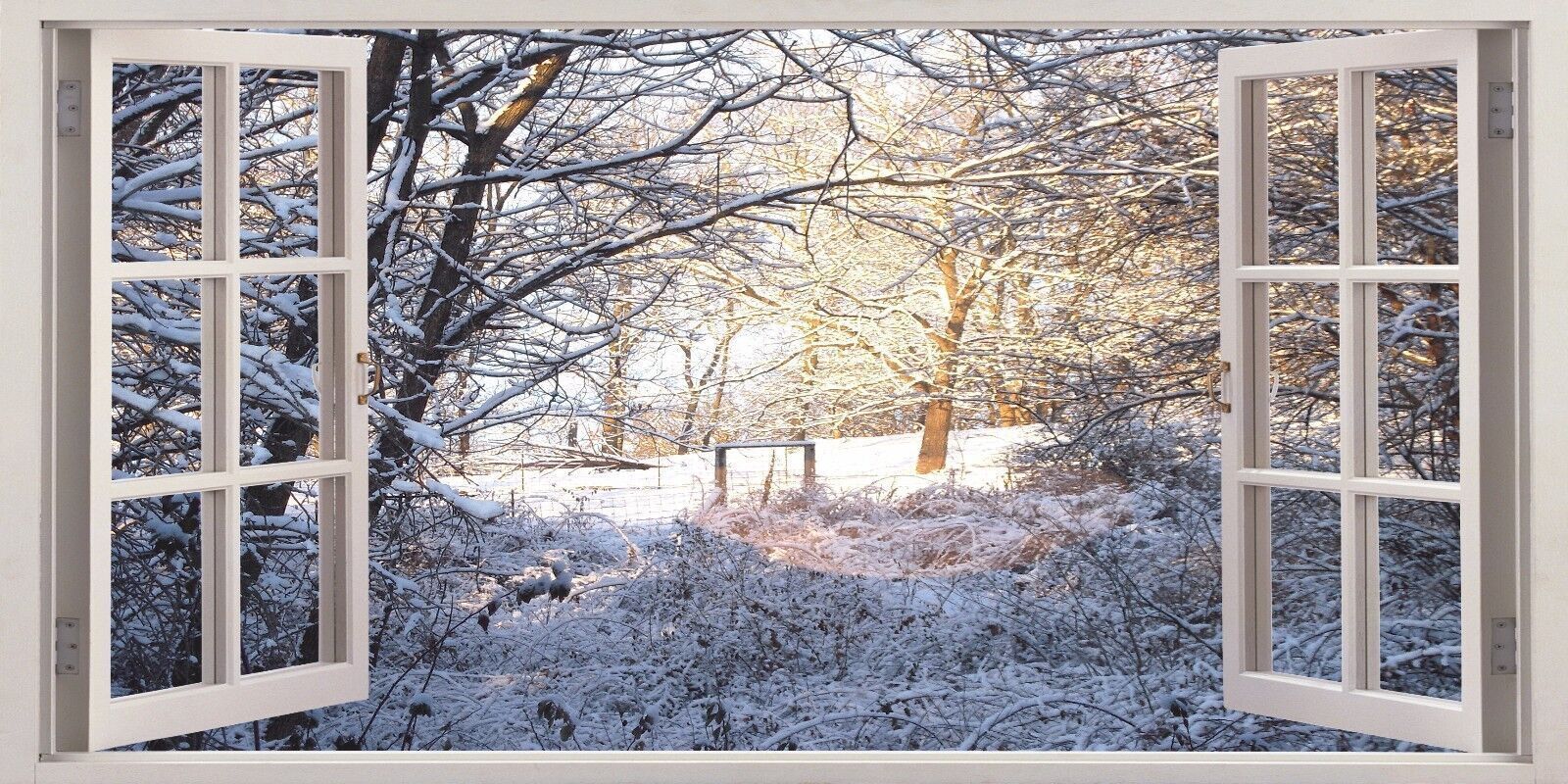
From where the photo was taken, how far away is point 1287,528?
Answer: 15.8ft

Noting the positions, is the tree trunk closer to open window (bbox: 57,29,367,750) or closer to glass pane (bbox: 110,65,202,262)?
open window (bbox: 57,29,367,750)

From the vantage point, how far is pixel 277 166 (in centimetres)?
439

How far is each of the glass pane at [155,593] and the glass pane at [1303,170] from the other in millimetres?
4001

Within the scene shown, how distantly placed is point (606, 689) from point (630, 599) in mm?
357

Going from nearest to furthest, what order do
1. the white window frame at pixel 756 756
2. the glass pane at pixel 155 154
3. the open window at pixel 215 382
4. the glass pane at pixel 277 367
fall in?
the white window frame at pixel 756 756
the open window at pixel 215 382
the glass pane at pixel 155 154
the glass pane at pixel 277 367

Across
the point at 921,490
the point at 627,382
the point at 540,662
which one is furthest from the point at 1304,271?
the point at 540,662

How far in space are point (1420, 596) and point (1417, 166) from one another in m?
1.59

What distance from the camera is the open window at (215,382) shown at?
2236 mm

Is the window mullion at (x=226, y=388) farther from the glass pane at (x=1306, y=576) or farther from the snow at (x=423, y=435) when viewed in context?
the glass pane at (x=1306, y=576)

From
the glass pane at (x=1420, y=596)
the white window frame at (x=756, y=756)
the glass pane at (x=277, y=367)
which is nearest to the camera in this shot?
the white window frame at (x=756, y=756)
